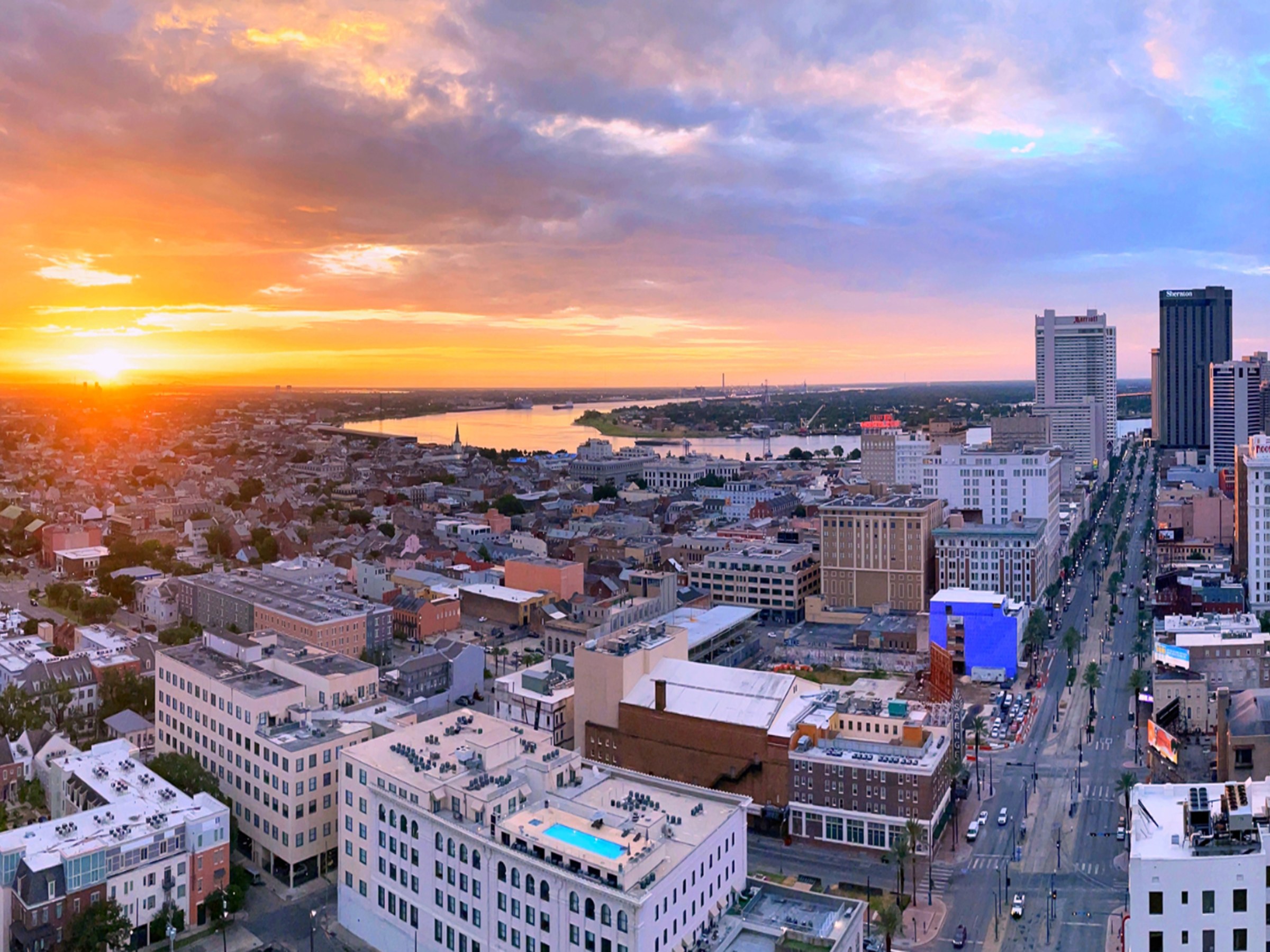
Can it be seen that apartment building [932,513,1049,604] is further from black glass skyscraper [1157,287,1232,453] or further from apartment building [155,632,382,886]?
black glass skyscraper [1157,287,1232,453]

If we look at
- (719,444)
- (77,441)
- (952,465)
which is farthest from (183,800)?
(719,444)

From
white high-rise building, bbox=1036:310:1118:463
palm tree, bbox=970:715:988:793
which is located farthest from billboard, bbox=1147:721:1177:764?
white high-rise building, bbox=1036:310:1118:463

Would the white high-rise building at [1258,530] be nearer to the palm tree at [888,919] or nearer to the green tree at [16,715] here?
the palm tree at [888,919]

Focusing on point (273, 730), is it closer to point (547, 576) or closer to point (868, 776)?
point (868, 776)

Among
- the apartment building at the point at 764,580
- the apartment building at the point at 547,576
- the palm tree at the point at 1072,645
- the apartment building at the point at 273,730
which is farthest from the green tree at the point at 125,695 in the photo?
the palm tree at the point at 1072,645

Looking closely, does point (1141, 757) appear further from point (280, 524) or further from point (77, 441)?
point (77, 441)

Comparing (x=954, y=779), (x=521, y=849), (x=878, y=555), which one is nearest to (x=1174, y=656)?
(x=954, y=779)

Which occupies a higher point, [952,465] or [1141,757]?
[952,465]
